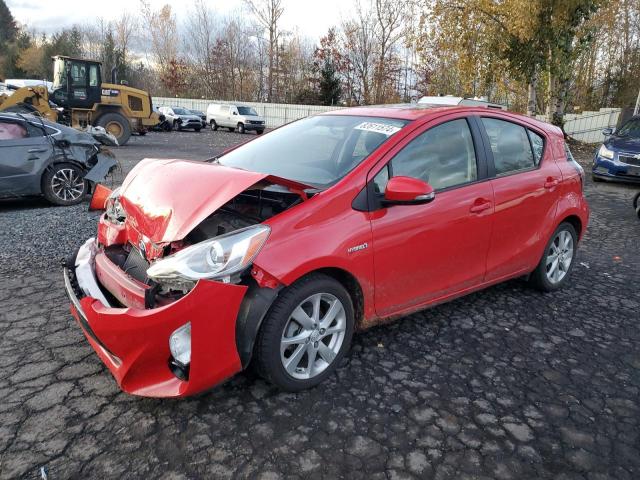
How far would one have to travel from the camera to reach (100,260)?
3100 mm

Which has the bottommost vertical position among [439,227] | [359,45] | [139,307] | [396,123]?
[139,307]

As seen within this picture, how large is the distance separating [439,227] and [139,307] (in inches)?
76.8

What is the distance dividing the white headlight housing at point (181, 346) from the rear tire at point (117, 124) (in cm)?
1776

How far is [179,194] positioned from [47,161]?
5.88m

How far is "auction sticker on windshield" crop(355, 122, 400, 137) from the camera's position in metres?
3.38

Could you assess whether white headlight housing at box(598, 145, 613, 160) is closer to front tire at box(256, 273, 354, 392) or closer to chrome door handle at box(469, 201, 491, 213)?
chrome door handle at box(469, 201, 491, 213)

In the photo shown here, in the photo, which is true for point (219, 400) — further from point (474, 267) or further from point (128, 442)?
point (474, 267)

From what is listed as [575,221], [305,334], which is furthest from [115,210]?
[575,221]

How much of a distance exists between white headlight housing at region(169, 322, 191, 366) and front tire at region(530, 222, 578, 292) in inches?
128

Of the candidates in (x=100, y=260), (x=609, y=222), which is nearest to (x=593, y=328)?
(x=100, y=260)

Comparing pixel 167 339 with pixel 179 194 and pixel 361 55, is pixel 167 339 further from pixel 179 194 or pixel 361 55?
pixel 361 55

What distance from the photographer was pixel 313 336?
286 centimetres

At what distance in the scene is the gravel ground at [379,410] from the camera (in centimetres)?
235

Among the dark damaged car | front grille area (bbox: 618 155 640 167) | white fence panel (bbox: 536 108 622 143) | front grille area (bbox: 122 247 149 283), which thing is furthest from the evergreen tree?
front grille area (bbox: 122 247 149 283)
